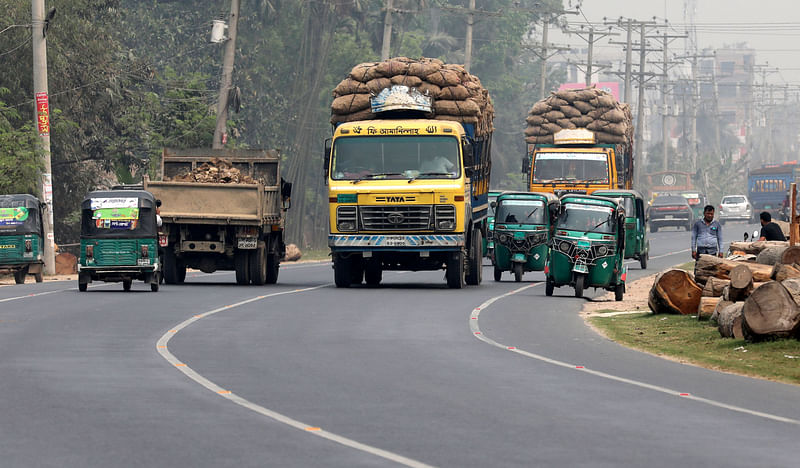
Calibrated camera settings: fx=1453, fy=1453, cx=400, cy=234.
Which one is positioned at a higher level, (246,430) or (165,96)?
(165,96)

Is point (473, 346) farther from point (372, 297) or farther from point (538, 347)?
point (372, 297)

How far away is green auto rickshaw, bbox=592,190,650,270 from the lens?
1523 inches

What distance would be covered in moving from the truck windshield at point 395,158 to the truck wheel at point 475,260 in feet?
8.35

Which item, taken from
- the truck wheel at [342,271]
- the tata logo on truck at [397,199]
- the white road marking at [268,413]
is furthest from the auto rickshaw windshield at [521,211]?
the white road marking at [268,413]

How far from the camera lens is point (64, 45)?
46.4 m

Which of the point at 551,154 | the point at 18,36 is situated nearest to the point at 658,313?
the point at 551,154

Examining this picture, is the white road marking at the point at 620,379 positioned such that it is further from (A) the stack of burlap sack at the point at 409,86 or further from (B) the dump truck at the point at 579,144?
(B) the dump truck at the point at 579,144

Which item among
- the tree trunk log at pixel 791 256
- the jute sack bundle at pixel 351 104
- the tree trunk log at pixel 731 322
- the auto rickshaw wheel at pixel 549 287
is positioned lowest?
the auto rickshaw wheel at pixel 549 287

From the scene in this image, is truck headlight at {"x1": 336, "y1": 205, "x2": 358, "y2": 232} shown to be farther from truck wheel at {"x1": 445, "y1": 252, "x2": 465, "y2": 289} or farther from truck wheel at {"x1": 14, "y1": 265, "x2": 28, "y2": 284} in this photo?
truck wheel at {"x1": 14, "y1": 265, "x2": 28, "y2": 284}

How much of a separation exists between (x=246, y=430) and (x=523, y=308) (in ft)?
48.5

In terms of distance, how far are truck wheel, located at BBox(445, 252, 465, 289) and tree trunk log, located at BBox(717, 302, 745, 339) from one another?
10.9 meters

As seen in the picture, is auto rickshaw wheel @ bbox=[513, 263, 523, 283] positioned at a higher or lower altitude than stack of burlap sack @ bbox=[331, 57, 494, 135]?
lower

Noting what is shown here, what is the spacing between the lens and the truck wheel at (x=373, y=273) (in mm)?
31781

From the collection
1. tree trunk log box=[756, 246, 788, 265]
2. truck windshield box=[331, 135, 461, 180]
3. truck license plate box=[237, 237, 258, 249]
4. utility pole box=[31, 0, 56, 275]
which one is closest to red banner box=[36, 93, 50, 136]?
utility pole box=[31, 0, 56, 275]
